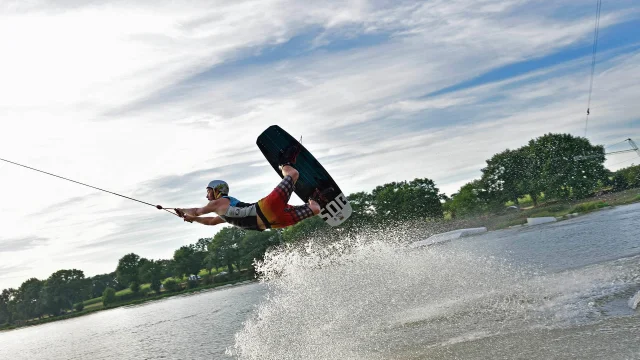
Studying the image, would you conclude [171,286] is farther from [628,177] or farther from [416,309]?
[416,309]

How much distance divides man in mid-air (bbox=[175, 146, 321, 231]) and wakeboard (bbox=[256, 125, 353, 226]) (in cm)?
247

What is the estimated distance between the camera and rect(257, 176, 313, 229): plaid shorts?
9.84 metres

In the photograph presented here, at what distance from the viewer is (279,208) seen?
9.88m

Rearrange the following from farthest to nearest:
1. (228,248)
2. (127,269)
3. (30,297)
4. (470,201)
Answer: (30,297), (127,269), (228,248), (470,201)

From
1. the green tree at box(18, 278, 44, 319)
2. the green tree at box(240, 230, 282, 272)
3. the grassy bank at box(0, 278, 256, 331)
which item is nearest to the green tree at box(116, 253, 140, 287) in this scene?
the grassy bank at box(0, 278, 256, 331)

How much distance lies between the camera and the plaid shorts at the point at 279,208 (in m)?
9.84

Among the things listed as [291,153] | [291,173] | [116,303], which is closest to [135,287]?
[116,303]

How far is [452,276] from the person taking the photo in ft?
72.2

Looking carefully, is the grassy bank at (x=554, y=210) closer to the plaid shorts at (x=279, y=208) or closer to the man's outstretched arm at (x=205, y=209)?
the plaid shorts at (x=279, y=208)

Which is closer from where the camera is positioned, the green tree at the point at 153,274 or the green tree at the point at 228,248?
the green tree at the point at 228,248

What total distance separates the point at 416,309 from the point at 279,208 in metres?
9.46

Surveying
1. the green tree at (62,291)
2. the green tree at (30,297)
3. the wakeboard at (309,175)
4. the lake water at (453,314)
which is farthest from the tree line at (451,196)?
the wakeboard at (309,175)

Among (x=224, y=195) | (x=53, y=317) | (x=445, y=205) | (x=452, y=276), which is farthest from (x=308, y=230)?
(x=53, y=317)

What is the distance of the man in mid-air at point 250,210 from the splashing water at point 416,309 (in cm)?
537
